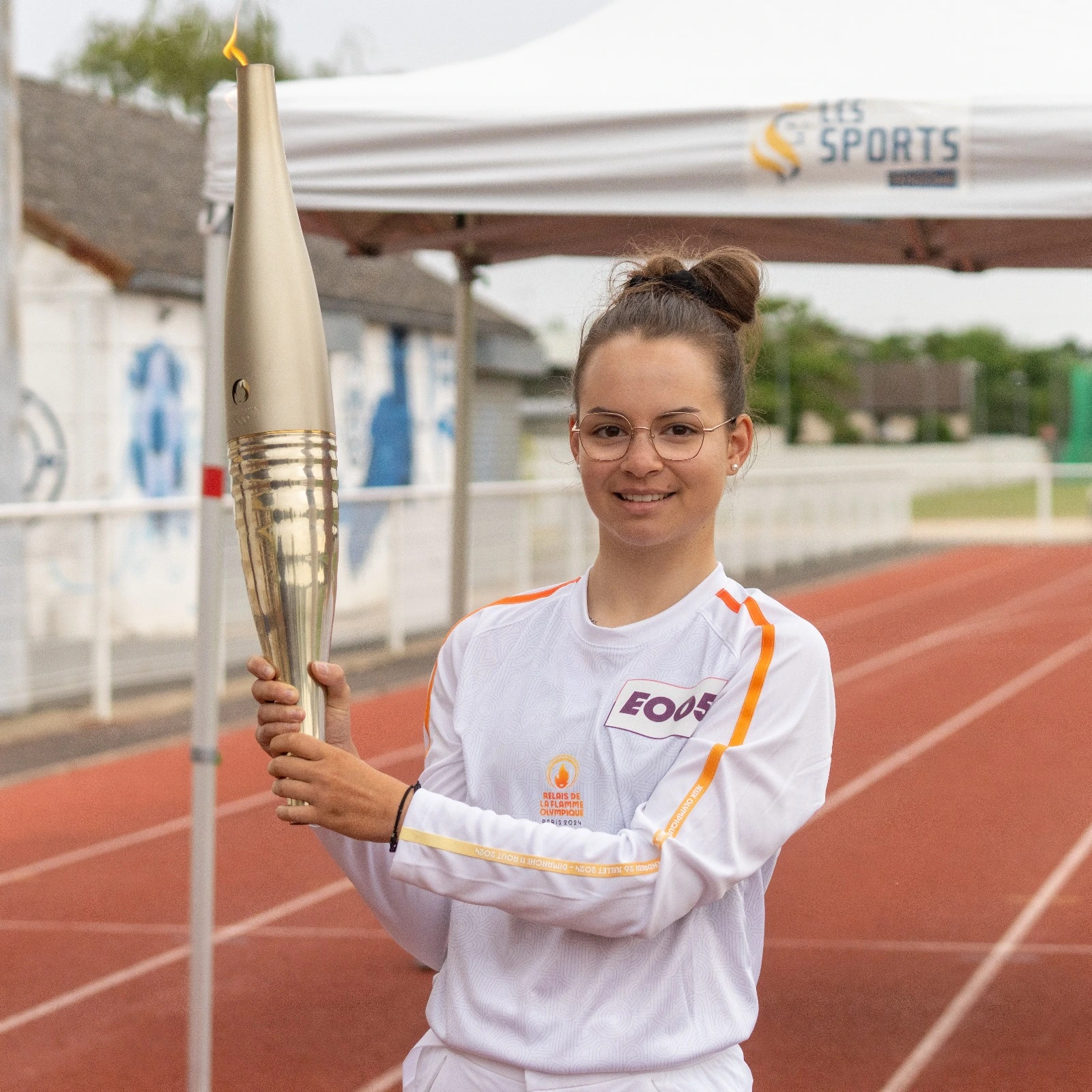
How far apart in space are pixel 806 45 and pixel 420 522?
896cm

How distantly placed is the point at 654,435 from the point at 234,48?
0.62 meters

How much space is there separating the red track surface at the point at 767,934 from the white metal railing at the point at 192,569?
3.48 ft

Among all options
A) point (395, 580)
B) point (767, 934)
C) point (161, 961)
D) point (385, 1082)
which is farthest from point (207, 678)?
point (395, 580)

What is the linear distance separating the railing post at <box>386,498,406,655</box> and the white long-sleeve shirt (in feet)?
33.7

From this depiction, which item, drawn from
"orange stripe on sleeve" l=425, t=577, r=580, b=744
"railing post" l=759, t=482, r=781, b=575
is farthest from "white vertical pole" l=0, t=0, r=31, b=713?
"railing post" l=759, t=482, r=781, b=575

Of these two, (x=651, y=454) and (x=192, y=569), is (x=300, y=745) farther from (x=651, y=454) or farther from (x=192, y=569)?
(x=192, y=569)

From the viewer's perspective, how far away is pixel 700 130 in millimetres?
3500

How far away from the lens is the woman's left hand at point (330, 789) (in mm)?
1545

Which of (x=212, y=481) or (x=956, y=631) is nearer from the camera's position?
(x=212, y=481)

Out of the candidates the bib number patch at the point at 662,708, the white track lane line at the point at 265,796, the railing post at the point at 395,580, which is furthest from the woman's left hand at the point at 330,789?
the railing post at the point at 395,580

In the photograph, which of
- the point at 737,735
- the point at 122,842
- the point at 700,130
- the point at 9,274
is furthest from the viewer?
the point at 9,274

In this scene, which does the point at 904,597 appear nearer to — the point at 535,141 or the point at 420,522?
the point at 420,522

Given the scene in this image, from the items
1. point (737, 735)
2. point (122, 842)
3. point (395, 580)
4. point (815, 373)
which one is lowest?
point (122, 842)

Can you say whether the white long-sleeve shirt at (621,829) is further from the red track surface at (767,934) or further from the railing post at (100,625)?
the railing post at (100,625)
